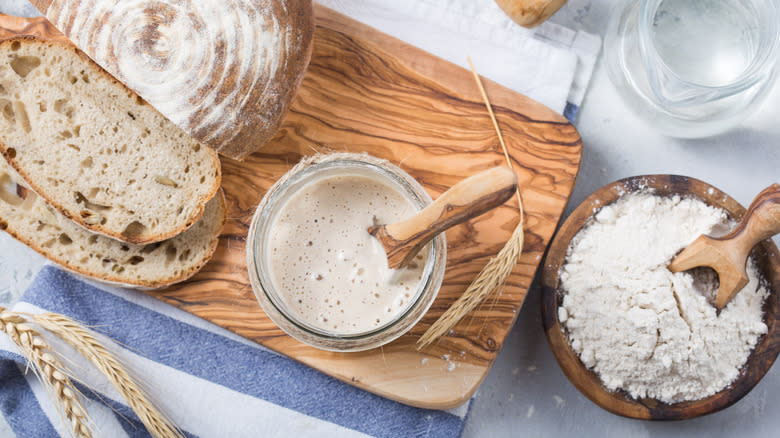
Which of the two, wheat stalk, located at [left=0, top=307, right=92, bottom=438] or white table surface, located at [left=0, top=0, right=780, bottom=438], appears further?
white table surface, located at [left=0, top=0, right=780, bottom=438]

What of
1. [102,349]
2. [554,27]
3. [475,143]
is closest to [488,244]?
[475,143]

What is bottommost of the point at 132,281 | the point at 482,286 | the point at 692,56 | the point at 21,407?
the point at 21,407

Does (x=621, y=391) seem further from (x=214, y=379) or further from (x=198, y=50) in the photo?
(x=198, y=50)

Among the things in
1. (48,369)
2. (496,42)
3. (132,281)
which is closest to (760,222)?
(496,42)

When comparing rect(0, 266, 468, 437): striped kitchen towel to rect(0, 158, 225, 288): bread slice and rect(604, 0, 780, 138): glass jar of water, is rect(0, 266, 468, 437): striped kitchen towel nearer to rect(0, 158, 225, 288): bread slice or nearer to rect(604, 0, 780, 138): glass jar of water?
rect(0, 158, 225, 288): bread slice

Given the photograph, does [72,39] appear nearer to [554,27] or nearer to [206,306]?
[206,306]

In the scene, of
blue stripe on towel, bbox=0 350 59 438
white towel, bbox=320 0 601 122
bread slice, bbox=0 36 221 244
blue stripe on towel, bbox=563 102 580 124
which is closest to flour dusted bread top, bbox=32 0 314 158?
bread slice, bbox=0 36 221 244
